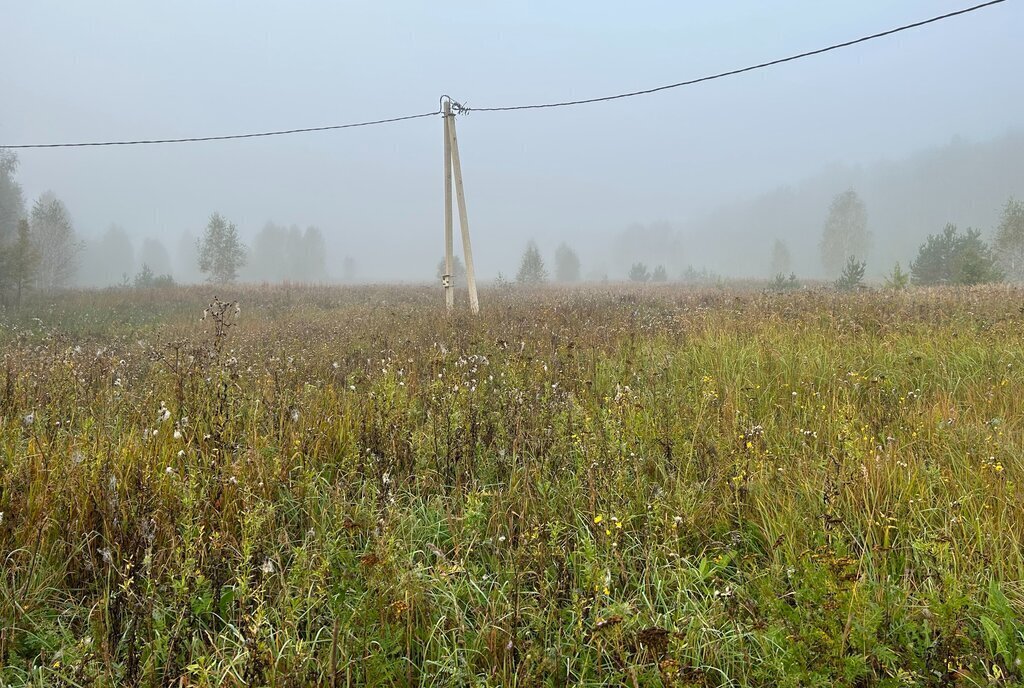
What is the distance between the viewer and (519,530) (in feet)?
7.70

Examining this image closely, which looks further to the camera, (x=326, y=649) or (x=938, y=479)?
(x=938, y=479)

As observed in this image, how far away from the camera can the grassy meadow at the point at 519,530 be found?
160cm

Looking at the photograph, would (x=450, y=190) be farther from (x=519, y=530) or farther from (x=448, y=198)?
(x=519, y=530)

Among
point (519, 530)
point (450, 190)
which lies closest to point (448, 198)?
point (450, 190)

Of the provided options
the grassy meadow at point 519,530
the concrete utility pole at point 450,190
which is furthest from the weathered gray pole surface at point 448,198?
the grassy meadow at point 519,530

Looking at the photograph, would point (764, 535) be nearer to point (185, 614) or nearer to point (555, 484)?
point (555, 484)

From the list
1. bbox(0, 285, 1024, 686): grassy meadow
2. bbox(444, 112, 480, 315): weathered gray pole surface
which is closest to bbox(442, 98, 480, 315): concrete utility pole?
bbox(444, 112, 480, 315): weathered gray pole surface

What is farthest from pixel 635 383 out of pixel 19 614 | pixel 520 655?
pixel 19 614

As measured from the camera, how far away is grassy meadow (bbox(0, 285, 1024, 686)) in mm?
1603

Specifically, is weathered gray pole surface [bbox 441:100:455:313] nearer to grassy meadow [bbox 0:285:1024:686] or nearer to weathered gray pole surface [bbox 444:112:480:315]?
weathered gray pole surface [bbox 444:112:480:315]

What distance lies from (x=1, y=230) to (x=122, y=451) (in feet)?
146

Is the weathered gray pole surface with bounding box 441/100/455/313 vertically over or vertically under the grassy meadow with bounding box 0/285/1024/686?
over

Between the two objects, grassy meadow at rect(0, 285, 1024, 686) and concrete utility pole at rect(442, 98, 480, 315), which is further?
concrete utility pole at rect(442, 98, 480, 315)

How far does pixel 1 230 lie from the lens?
32.6m
